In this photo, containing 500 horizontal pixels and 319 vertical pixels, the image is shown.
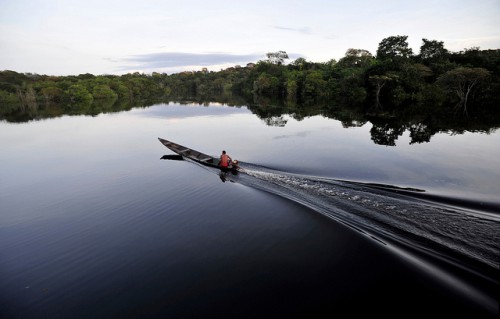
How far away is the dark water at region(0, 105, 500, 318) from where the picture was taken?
804cm

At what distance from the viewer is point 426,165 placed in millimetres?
19000

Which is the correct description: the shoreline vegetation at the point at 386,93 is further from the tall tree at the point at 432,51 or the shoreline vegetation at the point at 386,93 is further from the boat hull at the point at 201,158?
the boat hull at the point at 201,158

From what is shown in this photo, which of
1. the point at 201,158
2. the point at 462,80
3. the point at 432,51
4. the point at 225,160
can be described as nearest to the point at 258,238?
the point at 225,160

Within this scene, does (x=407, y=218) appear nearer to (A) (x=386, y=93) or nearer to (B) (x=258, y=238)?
(B) (x=258, y=238)

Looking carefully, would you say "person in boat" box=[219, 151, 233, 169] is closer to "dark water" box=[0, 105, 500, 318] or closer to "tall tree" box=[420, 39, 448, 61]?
"dark water" box=[0, 105, 500, 318]

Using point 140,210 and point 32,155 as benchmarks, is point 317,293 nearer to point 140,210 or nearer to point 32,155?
point 140,210

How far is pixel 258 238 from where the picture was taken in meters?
11.4

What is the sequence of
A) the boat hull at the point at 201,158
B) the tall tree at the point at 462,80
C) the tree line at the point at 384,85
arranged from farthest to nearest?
1. the tree line at the point at 384,85
2. the tall tree at the point at 462,80
3. the boat hull at the point at 201,158

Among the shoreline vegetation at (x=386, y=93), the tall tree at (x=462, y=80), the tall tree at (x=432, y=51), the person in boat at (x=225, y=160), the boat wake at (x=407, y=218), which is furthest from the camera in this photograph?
the tall tree at (x=432, y=51)

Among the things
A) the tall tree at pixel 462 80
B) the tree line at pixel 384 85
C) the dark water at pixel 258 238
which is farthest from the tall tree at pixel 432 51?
the dark water at pixel 258 238

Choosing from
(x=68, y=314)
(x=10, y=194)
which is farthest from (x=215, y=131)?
(x=68, y=314)

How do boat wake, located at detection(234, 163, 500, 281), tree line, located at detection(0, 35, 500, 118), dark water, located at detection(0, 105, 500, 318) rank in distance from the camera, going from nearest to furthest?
dark water, located at detection(0, 105, 500, 318) → boat wake, located at detection(234, 163, 500, 281) → tree line, located at detection(0, 35, 500, 118)

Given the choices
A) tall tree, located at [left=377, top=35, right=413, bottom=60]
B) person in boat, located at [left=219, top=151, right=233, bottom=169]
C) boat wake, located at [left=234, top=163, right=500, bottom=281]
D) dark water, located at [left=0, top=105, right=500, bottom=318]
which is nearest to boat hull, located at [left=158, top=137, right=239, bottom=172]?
person in boat, located at [left=219, top=151, right=233, bottom=169]

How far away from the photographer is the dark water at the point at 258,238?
8039 millimetres
